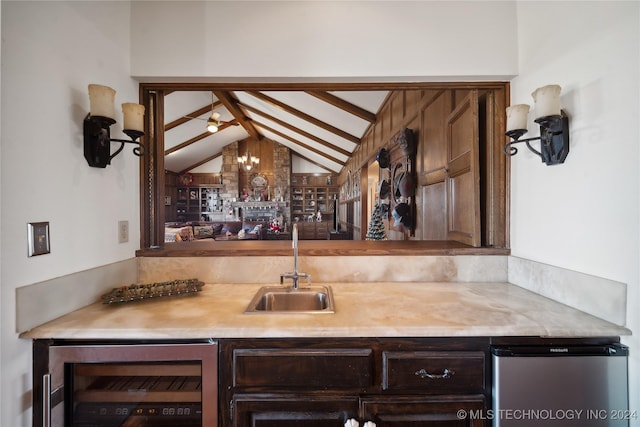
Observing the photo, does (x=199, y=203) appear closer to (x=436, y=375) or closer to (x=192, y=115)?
(x=192, y=115)

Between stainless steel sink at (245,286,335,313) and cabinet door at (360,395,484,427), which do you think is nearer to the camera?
cabinet door at (360,395,484,427)

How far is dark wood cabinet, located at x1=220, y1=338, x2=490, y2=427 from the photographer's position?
3.15 feet

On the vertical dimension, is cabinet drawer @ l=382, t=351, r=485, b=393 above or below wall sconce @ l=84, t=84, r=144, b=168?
below

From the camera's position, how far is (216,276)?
1544 mm

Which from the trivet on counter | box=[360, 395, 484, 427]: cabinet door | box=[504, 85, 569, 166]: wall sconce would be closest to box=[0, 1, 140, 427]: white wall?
the trivet on counter

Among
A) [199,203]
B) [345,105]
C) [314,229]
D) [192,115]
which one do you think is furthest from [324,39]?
[199,203]

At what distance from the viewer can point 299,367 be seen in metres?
0.96

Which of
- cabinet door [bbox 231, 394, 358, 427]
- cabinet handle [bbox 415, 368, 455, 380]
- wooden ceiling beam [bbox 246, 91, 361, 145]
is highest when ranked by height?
wooden ceiling beam [bbox 246, 91, 361, 145]

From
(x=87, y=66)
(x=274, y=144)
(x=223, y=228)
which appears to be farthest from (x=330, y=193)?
(x=87, y=66)

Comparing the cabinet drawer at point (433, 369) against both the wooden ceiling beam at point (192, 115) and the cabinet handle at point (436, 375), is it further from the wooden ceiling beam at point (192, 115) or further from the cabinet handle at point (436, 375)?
the wooden ceiling beam at point (192, 115)

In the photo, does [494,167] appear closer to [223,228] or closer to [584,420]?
[584,420]

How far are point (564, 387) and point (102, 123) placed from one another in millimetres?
1964

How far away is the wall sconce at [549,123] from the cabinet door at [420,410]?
0.99 m

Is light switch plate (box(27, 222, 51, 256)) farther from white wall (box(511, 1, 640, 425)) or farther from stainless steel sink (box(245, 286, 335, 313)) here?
white wall (box(511, 1, 640, 425))
